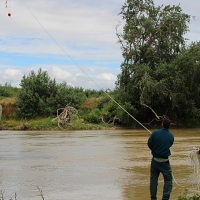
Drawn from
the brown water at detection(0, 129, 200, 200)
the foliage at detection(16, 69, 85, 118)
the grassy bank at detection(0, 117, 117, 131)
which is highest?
the foliage at detection(16, 69, 85, 118)

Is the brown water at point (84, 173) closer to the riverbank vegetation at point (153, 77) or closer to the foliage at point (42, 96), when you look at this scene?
the riverbank vegetation at point (153, 77)

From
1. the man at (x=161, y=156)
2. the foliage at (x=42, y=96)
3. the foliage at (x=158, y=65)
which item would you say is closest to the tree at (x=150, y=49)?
the foliage at (x=158, y=65)

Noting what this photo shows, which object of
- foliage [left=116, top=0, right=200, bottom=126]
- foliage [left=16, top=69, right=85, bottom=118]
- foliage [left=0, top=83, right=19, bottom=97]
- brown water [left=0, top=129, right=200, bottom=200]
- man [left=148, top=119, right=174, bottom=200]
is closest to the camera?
man [left=148, top=119, right=174, bottom=200]

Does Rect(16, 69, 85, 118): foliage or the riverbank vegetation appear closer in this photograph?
the riverbank vegetation

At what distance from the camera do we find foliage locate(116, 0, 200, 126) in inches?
1459

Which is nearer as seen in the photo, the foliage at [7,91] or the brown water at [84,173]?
the brown water at [84,173]

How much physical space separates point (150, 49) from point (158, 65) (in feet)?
5.15

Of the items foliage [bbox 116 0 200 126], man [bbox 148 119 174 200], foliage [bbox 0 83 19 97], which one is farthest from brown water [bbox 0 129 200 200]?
foliage [bbox 0 83 19 97]

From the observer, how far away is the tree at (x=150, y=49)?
123 ft

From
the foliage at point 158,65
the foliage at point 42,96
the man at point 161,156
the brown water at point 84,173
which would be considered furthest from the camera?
the foliage at point 42,96

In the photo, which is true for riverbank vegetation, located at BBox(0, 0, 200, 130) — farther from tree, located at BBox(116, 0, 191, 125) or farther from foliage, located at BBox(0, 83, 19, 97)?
foliage, located at BBox(0, 83, 19, 97)

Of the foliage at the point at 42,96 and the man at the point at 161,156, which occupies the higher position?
the foliage at the point at 42,96

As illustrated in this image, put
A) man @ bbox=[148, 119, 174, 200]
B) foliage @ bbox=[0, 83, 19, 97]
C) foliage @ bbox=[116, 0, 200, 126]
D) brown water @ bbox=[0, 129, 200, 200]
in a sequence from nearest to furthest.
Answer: man @ bbox=[148, 119, 174, 200]
brown water @ bbox=[0, 129, 200, 200]
foliage @ bbox=[116, 0, 200, 126]
foliage @ bbox=[0, 83, 19, 97]

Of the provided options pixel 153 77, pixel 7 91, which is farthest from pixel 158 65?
pixel 7 91
